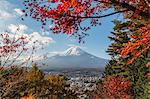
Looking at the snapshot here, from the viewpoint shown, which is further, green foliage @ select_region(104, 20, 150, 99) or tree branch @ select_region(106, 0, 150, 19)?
green foliage @ select_region(104, 20, 150, 99)

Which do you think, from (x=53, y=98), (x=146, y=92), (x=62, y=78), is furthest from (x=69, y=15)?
(x=146, y=92)

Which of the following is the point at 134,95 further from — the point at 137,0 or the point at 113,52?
the point at 137,0

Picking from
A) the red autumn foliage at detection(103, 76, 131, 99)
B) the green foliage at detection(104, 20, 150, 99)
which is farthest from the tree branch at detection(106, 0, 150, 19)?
the red autumn foliage at detection(103, 76, 131, 99)

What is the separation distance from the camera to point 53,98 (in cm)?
5034

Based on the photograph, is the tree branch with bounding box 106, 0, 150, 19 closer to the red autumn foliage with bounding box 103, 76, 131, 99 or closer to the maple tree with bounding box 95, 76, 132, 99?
the maple tree with bounding box 95, 76, 132, 99

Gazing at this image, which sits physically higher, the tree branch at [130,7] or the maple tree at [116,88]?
the tree branch at [130,7]

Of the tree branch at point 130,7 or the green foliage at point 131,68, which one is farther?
the green foliage at point 131,68

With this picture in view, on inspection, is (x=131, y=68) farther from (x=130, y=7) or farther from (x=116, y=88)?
(x=130, y=7)

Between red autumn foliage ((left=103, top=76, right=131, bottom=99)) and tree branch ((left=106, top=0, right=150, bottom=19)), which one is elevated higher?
tree branch ((left=106, top=0, right=150, bottom=19))

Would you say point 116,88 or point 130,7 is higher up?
point 130,7

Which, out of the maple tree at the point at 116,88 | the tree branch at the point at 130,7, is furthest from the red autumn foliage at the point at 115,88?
the tree branch at the point at 130,7

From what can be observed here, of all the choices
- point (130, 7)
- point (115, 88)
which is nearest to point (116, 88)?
point (115, 88)

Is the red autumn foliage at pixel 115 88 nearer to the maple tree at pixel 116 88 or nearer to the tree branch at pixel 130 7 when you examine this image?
the maple tree at pixel 116 88

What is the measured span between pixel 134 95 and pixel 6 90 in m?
61.0
